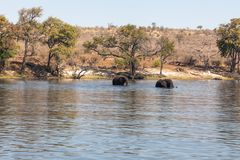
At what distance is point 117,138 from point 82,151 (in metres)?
4.44

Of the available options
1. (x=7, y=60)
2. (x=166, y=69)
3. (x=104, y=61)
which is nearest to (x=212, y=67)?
(x=166, y=69)

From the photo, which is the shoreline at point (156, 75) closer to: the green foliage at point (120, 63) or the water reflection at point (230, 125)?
the green foliage at point (120, 63)

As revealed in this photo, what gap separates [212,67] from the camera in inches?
5876

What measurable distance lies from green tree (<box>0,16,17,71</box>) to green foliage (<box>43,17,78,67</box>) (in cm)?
815

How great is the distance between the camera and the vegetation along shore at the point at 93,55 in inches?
4688

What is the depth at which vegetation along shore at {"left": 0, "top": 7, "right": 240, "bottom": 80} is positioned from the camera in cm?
11906

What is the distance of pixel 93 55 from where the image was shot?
464ft

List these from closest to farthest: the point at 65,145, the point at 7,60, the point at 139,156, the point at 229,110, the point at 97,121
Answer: the point at 139,156 → the point at 65,145 → the point at 97,121 → the point at 229,110 → the point at 7,60

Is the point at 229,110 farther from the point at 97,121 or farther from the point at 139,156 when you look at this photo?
the point at 139,156

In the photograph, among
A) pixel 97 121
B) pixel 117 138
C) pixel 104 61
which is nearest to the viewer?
pixel 117 138

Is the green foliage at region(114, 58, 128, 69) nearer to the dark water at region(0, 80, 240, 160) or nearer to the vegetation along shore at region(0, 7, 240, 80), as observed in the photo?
the vegetation along shore at region(0, 7, 240, 80)

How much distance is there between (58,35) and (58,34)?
0.41 meters

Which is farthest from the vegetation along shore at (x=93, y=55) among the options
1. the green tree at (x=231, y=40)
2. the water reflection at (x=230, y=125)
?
the water reflection at (x=230, y=125)

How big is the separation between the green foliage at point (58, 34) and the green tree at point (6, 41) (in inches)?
321
